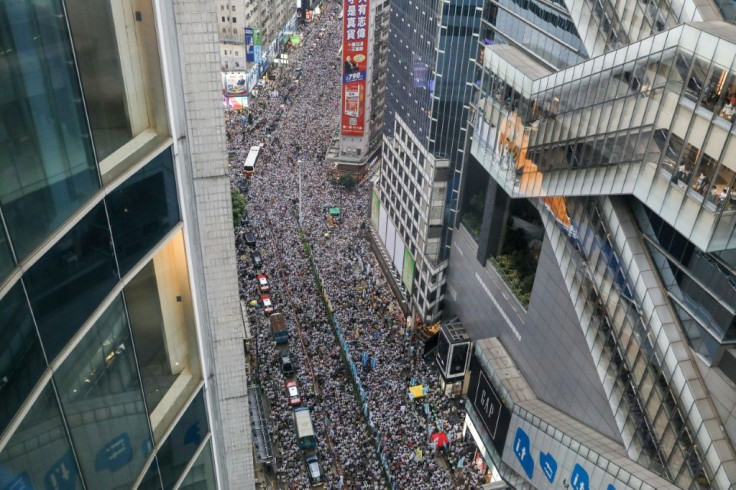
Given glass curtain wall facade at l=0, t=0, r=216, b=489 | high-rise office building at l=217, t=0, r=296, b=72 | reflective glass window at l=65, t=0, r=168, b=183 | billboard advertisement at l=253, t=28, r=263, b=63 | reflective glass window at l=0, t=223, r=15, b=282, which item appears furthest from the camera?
billboard advertisement at l=253, t=28, r=263, b=63

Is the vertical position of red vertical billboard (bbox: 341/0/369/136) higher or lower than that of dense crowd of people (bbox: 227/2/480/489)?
higher

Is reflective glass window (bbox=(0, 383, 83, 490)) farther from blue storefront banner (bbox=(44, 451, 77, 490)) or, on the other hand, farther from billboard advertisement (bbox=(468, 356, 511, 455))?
billboard advertisement (bbox=(468, 356, 511, 455))

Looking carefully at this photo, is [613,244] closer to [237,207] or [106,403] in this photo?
[106,403]

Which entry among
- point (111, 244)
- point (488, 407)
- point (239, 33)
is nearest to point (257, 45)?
point (239, 33)

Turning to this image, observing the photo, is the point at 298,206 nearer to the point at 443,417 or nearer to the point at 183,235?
the point at 443,417

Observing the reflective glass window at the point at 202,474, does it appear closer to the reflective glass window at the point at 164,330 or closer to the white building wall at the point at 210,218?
the white building wall at the point at 210,218

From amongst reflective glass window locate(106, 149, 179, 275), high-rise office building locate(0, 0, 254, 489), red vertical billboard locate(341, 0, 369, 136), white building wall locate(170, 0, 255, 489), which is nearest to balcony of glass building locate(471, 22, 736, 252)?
white building wall locate(170, 0, 255, 489)
